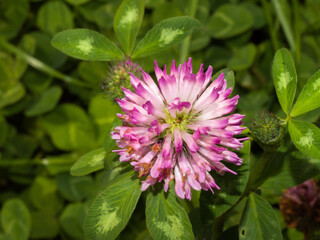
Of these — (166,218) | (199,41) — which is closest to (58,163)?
(199,41)

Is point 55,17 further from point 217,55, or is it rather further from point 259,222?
point 259,222

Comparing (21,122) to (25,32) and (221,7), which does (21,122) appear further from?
(221,7)

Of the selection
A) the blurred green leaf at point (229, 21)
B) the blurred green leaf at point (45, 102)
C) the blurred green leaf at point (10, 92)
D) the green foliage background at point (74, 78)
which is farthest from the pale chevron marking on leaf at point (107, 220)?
the blurred green leaf at point (229, 21)

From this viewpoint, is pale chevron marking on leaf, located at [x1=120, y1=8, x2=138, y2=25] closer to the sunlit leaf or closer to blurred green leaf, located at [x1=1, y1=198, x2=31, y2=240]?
the sunlit leaf

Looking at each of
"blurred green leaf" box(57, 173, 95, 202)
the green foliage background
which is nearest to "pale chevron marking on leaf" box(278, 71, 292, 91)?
the green foliage background

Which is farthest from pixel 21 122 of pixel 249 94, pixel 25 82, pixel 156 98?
pixel 156 98

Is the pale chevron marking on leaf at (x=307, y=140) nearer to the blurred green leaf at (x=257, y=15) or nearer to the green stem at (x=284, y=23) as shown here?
the green stem at (x=284, y=23)
